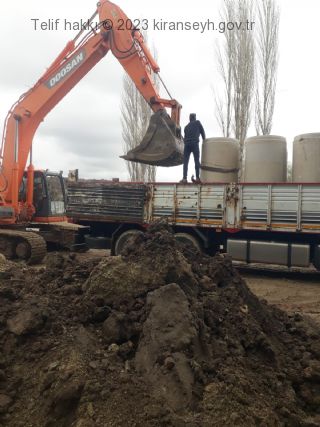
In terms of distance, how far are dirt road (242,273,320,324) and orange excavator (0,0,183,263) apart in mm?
3442

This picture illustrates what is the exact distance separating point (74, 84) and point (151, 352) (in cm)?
954

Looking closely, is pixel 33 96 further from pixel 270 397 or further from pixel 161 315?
pixel 270 397

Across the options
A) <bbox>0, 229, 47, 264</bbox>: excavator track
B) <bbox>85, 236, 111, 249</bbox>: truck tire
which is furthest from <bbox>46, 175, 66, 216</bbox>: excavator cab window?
<bbox>85, 236, 111, 249</bbox>: truck tire

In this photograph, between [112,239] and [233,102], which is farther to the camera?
[233,102]

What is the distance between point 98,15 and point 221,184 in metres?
5.75

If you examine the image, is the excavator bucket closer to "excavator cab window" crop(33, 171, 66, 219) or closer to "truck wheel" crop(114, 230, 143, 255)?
"truck wheel" crop(114, 230, 143, 255)

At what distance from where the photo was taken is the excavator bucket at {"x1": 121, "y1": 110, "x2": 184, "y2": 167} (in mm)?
9828

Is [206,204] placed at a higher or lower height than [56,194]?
lower

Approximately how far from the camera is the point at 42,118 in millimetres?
11625

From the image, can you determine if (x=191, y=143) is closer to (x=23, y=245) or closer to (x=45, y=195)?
(x=45, y=195)

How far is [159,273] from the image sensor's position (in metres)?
4.38

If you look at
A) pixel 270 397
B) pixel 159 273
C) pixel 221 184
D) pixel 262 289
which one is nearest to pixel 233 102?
pixel 221 184

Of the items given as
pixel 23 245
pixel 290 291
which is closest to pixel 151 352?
pixel 290 291

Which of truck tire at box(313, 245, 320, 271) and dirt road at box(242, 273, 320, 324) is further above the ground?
truck tire at box(313, 245, 320, 271)
